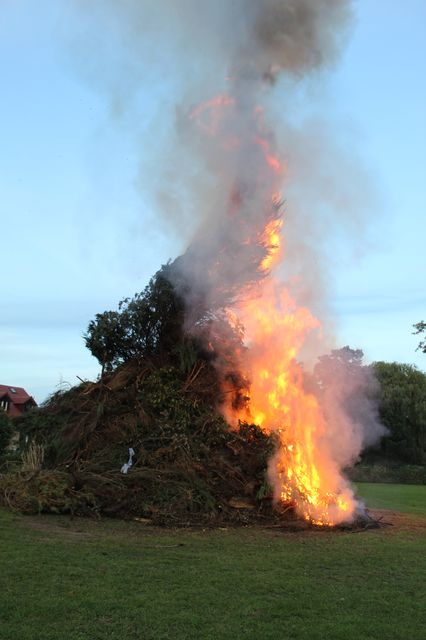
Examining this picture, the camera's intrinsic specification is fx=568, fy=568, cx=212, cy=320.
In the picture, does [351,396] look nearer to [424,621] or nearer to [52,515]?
[52,515]

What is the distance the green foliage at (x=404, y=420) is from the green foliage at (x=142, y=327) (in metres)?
32.3

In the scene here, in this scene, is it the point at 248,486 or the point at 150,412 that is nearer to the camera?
the point at 248,486

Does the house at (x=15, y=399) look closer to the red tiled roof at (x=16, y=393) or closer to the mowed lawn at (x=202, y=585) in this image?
the red tiled roof at (x=16, y=393)

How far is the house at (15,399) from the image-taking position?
45438 mm

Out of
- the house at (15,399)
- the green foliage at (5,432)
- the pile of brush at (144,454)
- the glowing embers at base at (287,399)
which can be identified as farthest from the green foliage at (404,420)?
the pile of brush at (144,454)

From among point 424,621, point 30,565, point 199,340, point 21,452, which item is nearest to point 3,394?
point 21,452

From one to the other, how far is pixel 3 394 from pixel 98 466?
36.4 meters

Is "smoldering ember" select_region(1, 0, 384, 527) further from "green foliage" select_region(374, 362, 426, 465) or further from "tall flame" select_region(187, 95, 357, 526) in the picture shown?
"green foliage" select_region(374, 362, 426, 465)

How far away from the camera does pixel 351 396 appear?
15672 millimetres

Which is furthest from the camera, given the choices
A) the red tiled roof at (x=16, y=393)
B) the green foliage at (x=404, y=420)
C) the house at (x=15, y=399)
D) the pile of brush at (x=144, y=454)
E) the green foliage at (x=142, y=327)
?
the red tiled roof at (x=16, y=393)

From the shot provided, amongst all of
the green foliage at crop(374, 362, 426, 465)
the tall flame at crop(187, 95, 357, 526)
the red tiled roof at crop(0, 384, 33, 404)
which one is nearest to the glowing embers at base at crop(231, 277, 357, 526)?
the tall flame at crop(187, 95, 357, 526)

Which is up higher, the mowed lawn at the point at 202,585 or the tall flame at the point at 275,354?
the tall flame at the point at 275,354

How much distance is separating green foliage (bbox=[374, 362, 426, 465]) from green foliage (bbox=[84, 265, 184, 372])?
106ft

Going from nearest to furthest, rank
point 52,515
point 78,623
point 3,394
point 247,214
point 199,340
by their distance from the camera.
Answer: point 78,623, point 52,515, point 247,214, point 199,340, point 3,394
